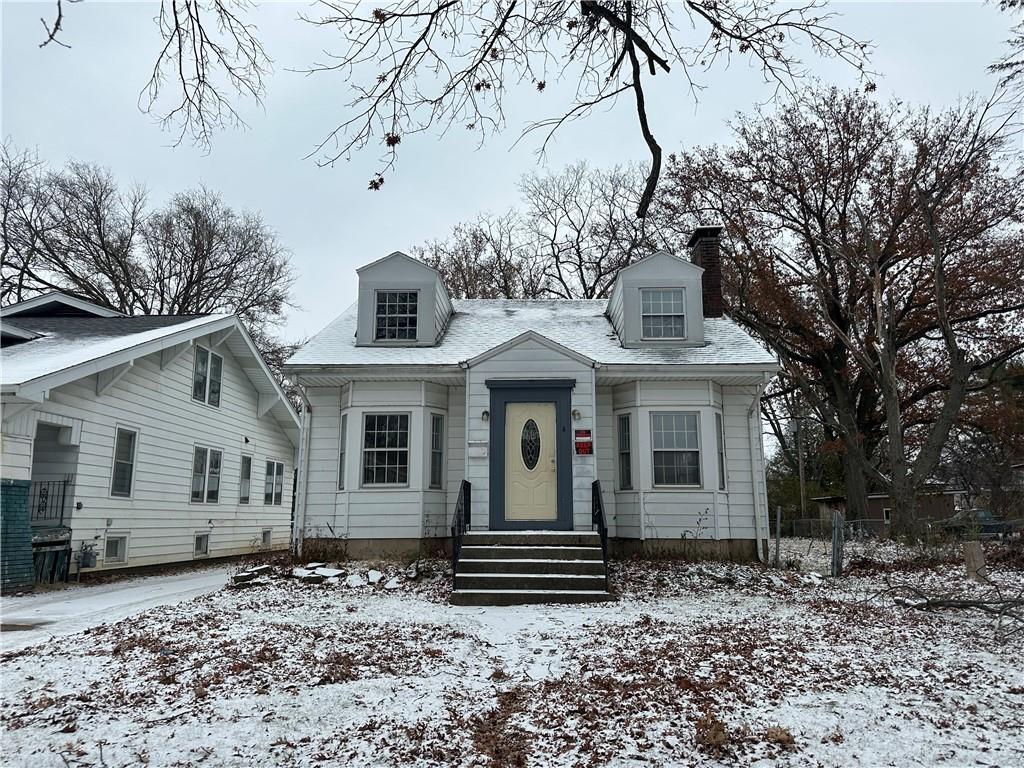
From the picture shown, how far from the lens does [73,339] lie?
12367 millimetres

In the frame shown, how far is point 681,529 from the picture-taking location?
12031 mm

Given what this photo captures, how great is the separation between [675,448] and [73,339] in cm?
1162

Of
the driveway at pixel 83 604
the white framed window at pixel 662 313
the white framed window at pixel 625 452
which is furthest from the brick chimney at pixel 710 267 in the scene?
the driveway at pixel 83 604

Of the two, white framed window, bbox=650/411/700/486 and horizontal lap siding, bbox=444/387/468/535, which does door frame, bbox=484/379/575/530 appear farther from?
white framed window, bbox=650/411/700/486

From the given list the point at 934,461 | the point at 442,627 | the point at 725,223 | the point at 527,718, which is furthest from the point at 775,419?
the point at 527,718

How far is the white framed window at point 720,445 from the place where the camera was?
12.3 meters

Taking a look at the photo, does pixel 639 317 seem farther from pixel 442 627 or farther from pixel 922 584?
pixel 442 627

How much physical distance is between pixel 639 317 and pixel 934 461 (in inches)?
359

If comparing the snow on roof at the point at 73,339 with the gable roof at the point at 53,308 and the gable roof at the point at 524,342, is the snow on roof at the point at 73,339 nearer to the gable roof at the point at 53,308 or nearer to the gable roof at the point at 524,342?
the gable roof at the point at 53,308

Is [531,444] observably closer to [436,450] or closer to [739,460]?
[436,450]

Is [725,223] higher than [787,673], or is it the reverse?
[725,223]

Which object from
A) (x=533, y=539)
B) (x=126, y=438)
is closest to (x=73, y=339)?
(x=126, y=438)

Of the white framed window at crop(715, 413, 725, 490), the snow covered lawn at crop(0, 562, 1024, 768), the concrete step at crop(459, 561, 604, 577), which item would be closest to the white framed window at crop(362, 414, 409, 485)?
the concrete step at crop(459, 561, 604, 577)

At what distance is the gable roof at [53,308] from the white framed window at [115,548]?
5566 mm
